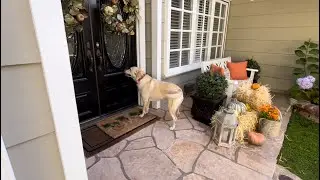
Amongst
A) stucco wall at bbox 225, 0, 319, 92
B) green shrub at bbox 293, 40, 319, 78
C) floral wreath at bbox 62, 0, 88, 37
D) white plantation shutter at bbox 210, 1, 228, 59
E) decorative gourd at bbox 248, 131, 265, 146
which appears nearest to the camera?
floral wreath at bbox 62, 0, 88, 37

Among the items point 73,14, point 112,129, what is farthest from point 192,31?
point 112,129

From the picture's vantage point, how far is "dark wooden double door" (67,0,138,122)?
7.09ft

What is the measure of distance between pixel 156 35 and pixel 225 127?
1567mm

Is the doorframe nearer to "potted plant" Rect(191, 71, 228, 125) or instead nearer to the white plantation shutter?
"potted plant" Rect(191, 71, 228, 125)

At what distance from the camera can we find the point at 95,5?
7.11 ft

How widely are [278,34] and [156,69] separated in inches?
112

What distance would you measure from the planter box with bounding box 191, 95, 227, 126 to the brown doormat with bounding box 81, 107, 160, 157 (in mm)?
606

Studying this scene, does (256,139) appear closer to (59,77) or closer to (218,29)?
(59,77)

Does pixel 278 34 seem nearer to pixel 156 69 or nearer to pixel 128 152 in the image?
pixel 156 69

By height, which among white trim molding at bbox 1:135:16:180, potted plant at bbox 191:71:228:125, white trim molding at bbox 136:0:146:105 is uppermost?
white trim molding at bbox 136:0:146:105

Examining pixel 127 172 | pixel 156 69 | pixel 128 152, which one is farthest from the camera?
pixel 156 69

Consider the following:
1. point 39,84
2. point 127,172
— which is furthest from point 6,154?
point 127,172

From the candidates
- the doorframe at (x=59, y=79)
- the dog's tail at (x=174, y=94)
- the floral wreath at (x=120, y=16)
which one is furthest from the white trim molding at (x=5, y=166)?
the floral wreath at (x=120, y=16)

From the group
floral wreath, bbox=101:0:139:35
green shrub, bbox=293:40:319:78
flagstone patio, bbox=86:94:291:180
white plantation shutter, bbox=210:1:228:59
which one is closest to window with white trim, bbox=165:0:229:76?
white plantation shutter, bbox=210:1:228:59
